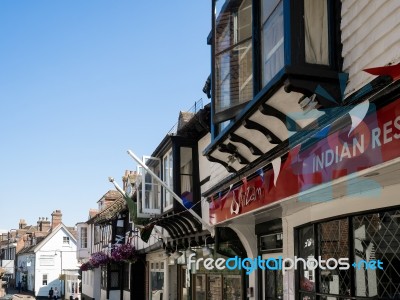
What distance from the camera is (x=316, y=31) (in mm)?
5652

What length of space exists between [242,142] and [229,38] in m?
1.79

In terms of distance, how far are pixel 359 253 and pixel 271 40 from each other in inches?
111

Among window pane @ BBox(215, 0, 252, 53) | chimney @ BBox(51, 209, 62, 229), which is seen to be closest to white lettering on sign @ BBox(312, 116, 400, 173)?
window pane @ BBox(215, 0, 252, 53)

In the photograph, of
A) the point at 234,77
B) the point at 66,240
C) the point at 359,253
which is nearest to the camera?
the point at 359,253

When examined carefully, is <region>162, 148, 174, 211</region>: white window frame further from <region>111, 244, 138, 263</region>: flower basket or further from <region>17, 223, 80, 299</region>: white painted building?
<region>17, 223, 80, 299</region>: white painted building

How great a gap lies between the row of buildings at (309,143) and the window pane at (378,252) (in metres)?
0.01

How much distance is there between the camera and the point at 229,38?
815cm

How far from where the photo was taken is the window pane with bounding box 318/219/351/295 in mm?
5758

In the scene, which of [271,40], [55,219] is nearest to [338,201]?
[271,40]

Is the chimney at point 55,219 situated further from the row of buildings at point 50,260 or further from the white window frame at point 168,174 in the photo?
the white window frame at point 168,174

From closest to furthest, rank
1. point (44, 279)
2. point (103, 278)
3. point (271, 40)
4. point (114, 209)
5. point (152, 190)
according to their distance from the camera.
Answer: point (271, 40) → point (152, 190) → point (114, 209) → point (103, 278) → point (44, 279)

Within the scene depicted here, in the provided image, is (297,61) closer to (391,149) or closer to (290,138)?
(290,138)

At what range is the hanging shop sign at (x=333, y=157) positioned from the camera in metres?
3.71

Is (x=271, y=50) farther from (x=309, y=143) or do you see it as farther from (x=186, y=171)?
(x=186, y=171)
